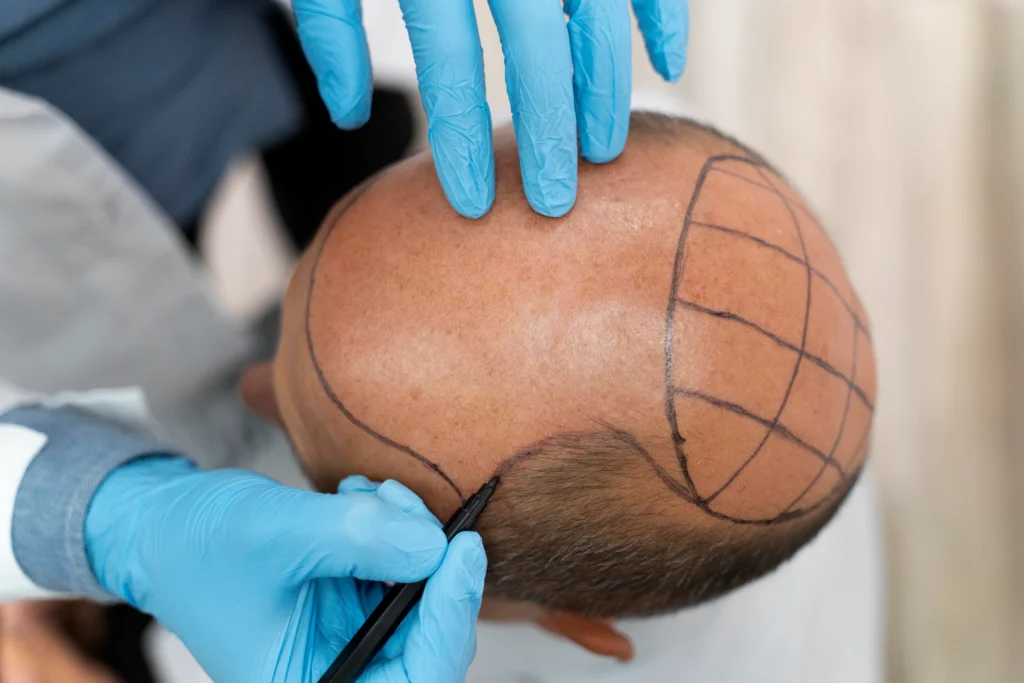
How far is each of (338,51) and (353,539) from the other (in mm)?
586

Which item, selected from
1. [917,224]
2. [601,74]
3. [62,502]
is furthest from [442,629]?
[917,224]

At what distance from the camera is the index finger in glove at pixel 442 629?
704 millimetres

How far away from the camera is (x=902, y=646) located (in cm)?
164

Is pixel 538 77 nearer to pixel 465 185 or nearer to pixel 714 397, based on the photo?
pixel 465 185

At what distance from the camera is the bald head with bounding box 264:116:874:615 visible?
0.67 m

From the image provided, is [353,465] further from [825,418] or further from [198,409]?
[198,409]

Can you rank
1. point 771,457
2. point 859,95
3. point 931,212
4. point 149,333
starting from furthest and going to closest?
point 859,95
point 931,212
point 149,333
point 771,457

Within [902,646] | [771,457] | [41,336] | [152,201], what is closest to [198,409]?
[41,336]

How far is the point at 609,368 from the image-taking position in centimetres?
67

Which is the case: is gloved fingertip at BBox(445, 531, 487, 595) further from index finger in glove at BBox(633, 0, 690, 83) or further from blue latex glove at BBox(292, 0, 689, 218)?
index finger in glove at BBox(633, 0, 690, 83)

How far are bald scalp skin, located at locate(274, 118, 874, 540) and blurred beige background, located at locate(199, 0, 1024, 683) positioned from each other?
3.01 feet

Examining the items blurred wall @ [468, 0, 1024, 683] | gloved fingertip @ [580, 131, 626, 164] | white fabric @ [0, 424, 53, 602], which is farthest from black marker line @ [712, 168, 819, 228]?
blurred wall @ [468, 0, 1024, 683]

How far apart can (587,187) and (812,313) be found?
0.27 m

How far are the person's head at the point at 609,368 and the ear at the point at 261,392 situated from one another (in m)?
0.19
